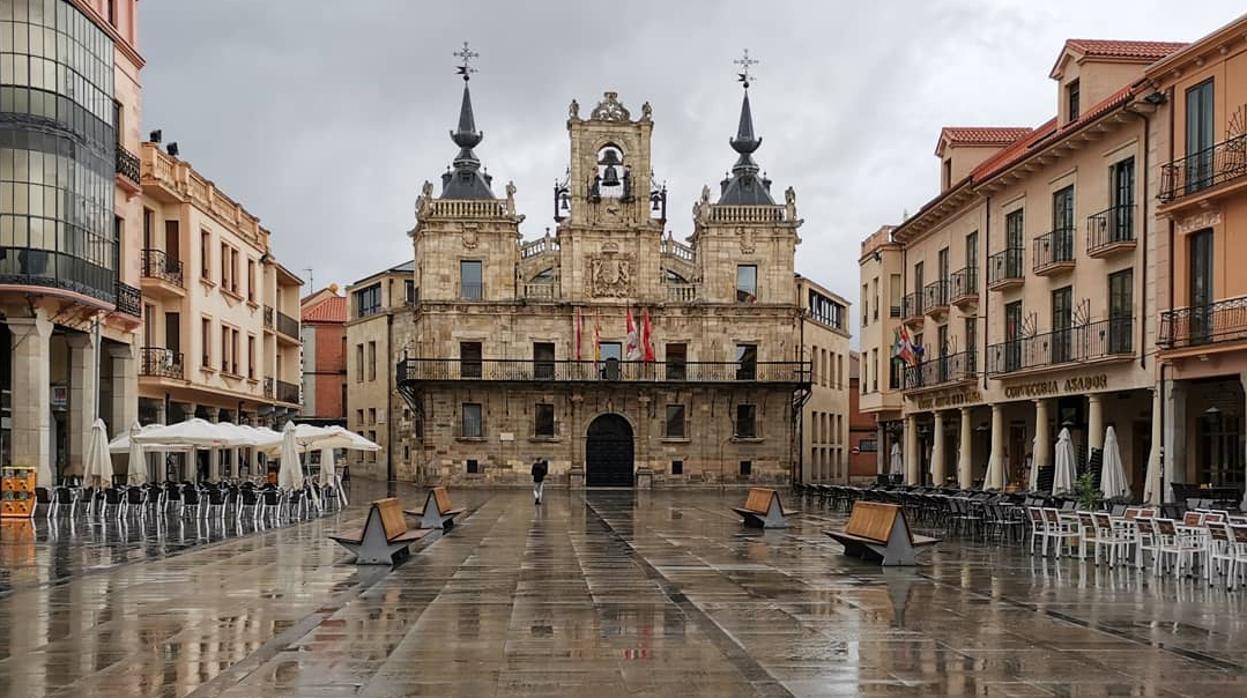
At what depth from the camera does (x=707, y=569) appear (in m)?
18.2

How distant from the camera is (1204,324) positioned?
24.5 metres

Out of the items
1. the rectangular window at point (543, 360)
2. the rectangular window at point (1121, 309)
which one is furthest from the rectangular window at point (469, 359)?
the rectangular window at point (1121, 309)

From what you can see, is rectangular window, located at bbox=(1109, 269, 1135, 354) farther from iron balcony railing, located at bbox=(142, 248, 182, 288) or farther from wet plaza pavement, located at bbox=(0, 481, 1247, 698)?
iron balcony railing, located at bbox=(142, 248, 182, 288)

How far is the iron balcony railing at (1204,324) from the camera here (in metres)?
23.3

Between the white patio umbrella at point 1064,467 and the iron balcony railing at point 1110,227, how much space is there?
432 centimetres

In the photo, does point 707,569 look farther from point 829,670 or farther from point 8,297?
point 8,297

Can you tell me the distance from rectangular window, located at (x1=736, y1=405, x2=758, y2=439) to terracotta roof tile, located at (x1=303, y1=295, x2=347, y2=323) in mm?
30755

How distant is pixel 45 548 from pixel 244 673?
497 inches

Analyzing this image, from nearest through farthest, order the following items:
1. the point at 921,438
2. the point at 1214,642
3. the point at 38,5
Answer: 1. the point at 1214,642
2. the point at 38,5
3. the point at 921,438

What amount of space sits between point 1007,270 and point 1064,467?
27.0 feet

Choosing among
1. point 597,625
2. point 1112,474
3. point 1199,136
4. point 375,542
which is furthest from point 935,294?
point 597,625

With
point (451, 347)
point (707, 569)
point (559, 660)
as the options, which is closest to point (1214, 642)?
point (559, 660)

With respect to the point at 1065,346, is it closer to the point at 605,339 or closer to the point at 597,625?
the point at 597,625

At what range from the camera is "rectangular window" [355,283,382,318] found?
70.6 meters
